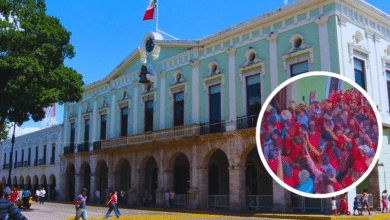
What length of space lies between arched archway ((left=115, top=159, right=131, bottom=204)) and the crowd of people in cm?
2131

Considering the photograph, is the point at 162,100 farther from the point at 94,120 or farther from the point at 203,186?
the point at 94,120

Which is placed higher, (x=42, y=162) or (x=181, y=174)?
(x=42, y=162)

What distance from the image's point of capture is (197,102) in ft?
88.6

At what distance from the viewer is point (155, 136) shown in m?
28.2

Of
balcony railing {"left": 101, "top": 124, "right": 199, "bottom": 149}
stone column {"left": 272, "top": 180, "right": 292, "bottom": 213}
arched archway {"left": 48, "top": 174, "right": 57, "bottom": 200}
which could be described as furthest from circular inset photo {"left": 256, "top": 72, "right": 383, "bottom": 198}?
arched archway {"left": 48, "top": 174, "right": 57, "bottom": 200}

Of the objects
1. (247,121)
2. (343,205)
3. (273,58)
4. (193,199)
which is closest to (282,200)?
(343,205)

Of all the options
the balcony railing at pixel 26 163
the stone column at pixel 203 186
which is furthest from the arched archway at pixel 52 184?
the stone column at pixel 203 186

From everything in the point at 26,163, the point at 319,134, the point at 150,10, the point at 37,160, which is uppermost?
the point at 150,10

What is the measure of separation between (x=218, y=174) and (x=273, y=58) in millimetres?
8590

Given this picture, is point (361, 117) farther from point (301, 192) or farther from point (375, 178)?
point (375, 178)

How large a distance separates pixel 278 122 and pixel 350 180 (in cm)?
289

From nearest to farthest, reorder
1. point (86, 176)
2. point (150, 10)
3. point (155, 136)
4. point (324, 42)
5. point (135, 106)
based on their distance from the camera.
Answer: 1. point (324, 42)
2. point (155, 136)
3. point (150, 10)
4. point (135, 106)
5. point (86, 176)

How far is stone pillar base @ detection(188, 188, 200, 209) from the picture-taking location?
25.2 meters

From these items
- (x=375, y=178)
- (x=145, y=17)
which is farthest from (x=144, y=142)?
(x=375, y=178)
